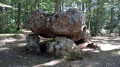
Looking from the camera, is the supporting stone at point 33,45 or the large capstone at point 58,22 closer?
the large capstone at point 58,22

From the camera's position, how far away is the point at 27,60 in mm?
5961

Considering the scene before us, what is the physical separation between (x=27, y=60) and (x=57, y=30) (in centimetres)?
247

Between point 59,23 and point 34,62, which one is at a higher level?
point 59,23

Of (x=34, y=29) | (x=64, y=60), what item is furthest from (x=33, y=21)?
(x=64, y=60)

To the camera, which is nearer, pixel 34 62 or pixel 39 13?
pixel 34 62

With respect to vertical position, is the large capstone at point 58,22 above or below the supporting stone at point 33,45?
above

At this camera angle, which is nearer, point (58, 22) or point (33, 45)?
point (58, 22)

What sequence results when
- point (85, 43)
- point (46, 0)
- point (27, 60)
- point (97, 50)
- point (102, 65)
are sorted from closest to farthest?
point (102, 65)
point (27, 60)
point (97, 50)
point (85, 43)
point (46, 0)

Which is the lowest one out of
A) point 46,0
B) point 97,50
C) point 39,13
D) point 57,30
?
point 97,50

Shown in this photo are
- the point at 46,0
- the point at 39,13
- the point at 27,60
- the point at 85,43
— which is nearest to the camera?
the point at 27,60

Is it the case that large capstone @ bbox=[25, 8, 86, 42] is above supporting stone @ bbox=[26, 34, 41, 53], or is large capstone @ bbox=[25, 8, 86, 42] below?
above

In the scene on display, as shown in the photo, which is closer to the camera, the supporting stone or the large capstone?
the large capstone

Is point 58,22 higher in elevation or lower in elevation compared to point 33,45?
higher

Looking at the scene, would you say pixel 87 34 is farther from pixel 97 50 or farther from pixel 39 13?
pixel 39 13
